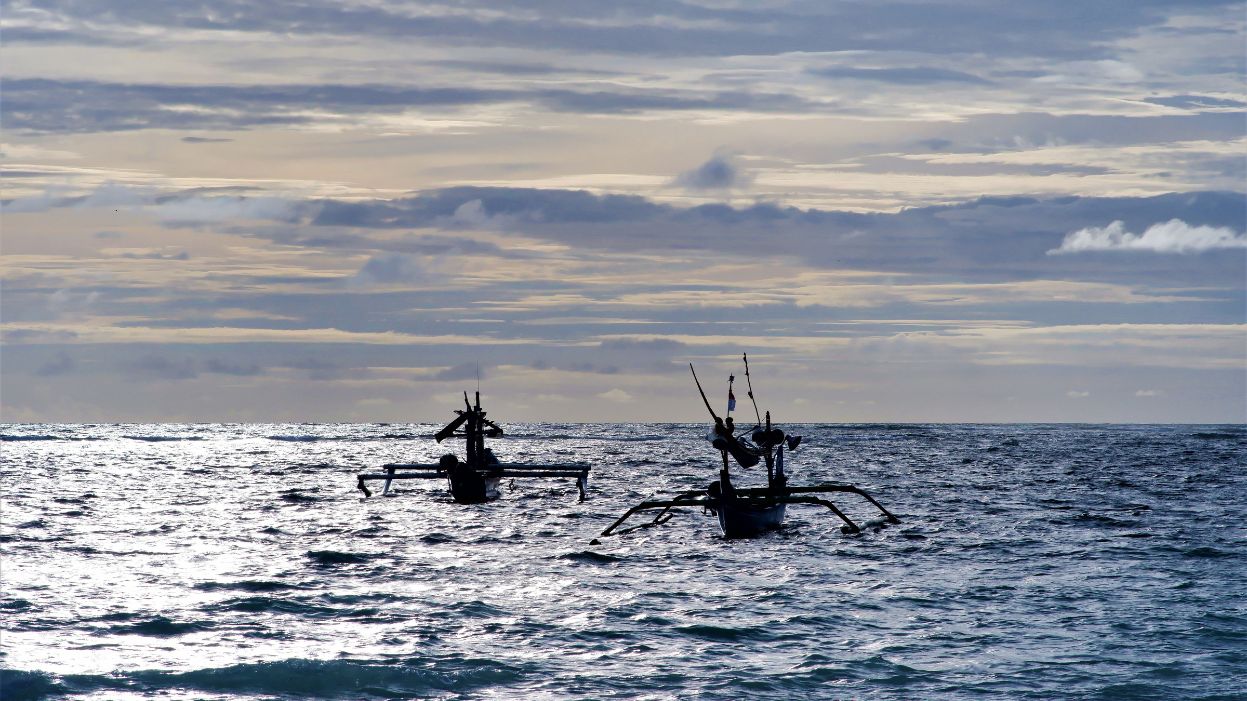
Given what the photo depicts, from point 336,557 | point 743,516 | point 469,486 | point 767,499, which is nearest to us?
point 336,557

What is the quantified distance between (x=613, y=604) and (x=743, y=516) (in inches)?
521

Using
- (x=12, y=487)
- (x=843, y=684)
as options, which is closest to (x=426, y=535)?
(x=843, y=684)

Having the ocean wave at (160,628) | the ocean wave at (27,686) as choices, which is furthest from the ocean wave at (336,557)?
the ocean wave at (27,686)

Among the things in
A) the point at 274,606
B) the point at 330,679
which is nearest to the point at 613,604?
the point at 274,606

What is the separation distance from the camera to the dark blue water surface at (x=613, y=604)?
838 inches

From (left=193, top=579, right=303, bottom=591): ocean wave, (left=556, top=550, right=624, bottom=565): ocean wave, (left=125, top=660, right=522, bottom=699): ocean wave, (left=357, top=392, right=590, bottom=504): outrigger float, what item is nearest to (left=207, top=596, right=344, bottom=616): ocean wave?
(left=193, top=579, right=303, bottom=591): ocean wave

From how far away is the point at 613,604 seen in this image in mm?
28344

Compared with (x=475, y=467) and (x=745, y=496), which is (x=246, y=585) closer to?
(x=745, y=496)

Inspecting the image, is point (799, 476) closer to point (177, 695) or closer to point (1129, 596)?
point (1129, 596)

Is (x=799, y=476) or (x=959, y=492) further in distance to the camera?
(x=799, y=476)

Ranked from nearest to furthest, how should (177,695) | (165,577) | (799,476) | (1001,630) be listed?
(177,695), (1001,630), (165,577), (799,476)

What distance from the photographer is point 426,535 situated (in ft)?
144

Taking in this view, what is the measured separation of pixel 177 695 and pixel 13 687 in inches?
120

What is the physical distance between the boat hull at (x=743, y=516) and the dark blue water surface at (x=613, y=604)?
809mm
